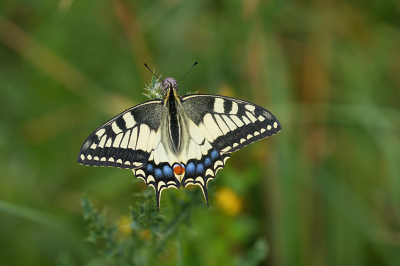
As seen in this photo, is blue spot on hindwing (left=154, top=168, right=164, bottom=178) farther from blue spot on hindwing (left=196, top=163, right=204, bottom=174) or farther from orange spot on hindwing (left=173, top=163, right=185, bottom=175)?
blue spot on hindwing (left=196, top=163, right=204, bottom=174)

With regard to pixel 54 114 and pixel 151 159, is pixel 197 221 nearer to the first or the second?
pixel 151 159

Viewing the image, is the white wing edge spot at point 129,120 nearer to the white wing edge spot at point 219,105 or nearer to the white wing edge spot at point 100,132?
the white wing edge spot at point 100,132

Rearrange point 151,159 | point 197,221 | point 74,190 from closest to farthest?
point 151,159 < point 197,221 < point 74,190

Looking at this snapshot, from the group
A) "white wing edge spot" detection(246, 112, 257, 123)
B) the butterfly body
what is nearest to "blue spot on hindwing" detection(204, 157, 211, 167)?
the butterfly body

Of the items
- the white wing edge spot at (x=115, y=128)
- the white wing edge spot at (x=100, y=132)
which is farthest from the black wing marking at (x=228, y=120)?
the white wing edge spot at (x=100, y=132)

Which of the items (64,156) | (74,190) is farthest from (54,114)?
(74,190)

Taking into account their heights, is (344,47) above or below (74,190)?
above

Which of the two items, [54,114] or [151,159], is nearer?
[151,159]
